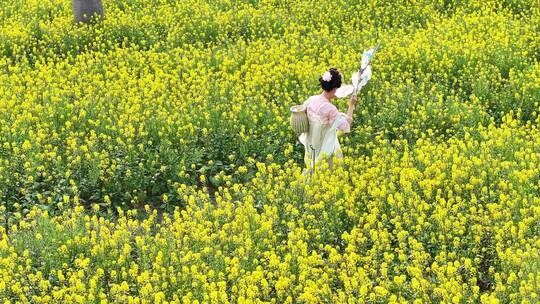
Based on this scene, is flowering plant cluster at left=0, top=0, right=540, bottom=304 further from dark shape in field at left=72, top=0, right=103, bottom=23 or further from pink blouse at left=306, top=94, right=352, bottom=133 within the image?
pink blouse at left=306, top=94, right=352, bottom=133

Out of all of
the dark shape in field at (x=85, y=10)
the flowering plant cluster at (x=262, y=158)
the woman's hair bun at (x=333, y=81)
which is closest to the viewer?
the flowering plant cluster at (x=262, y=158)

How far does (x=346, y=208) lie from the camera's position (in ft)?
23.4

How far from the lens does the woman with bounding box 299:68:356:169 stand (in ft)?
24.3

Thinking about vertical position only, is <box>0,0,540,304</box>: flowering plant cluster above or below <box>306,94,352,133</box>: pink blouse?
below

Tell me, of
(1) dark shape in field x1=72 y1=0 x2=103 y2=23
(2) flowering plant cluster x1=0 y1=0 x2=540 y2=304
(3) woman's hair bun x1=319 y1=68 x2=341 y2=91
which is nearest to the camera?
(2) flowering plant cluster x1=0 y1=0 x2=540 y2=304

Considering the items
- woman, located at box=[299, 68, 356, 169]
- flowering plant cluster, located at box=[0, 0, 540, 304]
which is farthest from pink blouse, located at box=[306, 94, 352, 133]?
flowering plant cluster, located at box=[0, 0, 540, 304]

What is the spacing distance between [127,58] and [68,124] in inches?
112

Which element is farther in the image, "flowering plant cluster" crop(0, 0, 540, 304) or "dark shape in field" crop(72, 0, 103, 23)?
"dark shape in field" crop(72, 0, 103, 23)

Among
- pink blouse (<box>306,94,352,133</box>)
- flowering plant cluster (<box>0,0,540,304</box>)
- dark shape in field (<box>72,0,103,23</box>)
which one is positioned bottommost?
flowering plant cluster (<box>0,0,540,304</box>)

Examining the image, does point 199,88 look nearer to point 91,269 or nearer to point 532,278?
point 91,269

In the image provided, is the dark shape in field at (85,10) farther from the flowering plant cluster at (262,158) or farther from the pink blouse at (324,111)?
the pink blouse at (324,111)

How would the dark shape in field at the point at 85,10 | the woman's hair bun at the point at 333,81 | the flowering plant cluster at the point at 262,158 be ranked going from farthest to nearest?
the dark shape in field at the point at 85,10
the woman's hair bun at the point at 333,81
the flowering plant cluster at the point at 262,158

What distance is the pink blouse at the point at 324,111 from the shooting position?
24.5ft

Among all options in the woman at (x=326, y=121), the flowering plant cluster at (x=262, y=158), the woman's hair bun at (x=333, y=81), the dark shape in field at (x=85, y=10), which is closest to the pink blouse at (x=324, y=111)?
the woman at (x=326, y=121)
